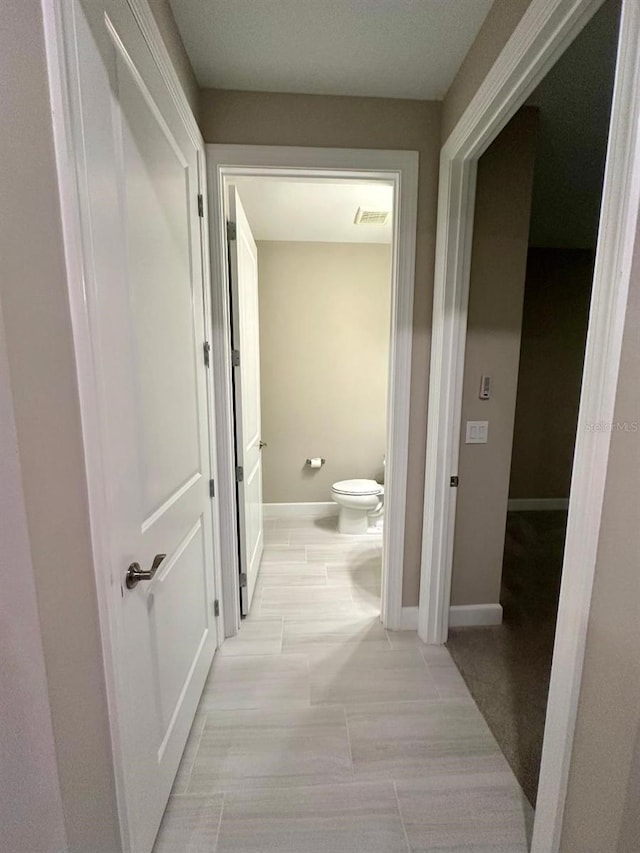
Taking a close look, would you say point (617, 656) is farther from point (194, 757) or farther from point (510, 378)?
point (194, 757)

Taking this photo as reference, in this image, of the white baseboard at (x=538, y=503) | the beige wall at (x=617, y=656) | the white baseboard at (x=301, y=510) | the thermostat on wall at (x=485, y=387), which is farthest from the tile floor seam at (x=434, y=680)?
the white baseboard at (x=538, y=503)

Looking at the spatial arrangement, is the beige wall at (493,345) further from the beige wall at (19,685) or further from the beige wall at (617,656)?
the beige wall at (19,685)

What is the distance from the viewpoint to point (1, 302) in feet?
1.94

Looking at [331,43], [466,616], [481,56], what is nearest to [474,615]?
[466,616]

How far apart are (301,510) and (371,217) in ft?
8.46

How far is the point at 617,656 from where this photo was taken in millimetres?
708

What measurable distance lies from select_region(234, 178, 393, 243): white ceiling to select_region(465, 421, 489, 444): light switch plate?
4.57 ft

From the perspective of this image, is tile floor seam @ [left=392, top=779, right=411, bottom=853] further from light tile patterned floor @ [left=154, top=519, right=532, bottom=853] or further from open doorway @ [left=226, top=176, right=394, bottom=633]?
open doorway @ [left=226, top=176, right=394, bottom=633]

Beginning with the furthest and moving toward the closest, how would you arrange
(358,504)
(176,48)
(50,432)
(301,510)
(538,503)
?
(538,503) → (301,510) → (358,504) → (176,48) → (50,432)

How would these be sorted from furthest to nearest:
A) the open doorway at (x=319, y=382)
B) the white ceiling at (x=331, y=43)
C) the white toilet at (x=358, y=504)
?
the white toilet at (x=358, y=504)
the open doorway at (x=319, y=382)
the white ceiling at (x=331, y=43)

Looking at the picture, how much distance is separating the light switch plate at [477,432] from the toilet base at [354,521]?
1480 millimetres

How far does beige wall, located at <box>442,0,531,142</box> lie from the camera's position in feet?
3.51

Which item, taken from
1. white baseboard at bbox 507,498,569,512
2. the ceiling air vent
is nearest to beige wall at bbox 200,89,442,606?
the ceiling air vent

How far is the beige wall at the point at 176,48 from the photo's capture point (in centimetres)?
107
